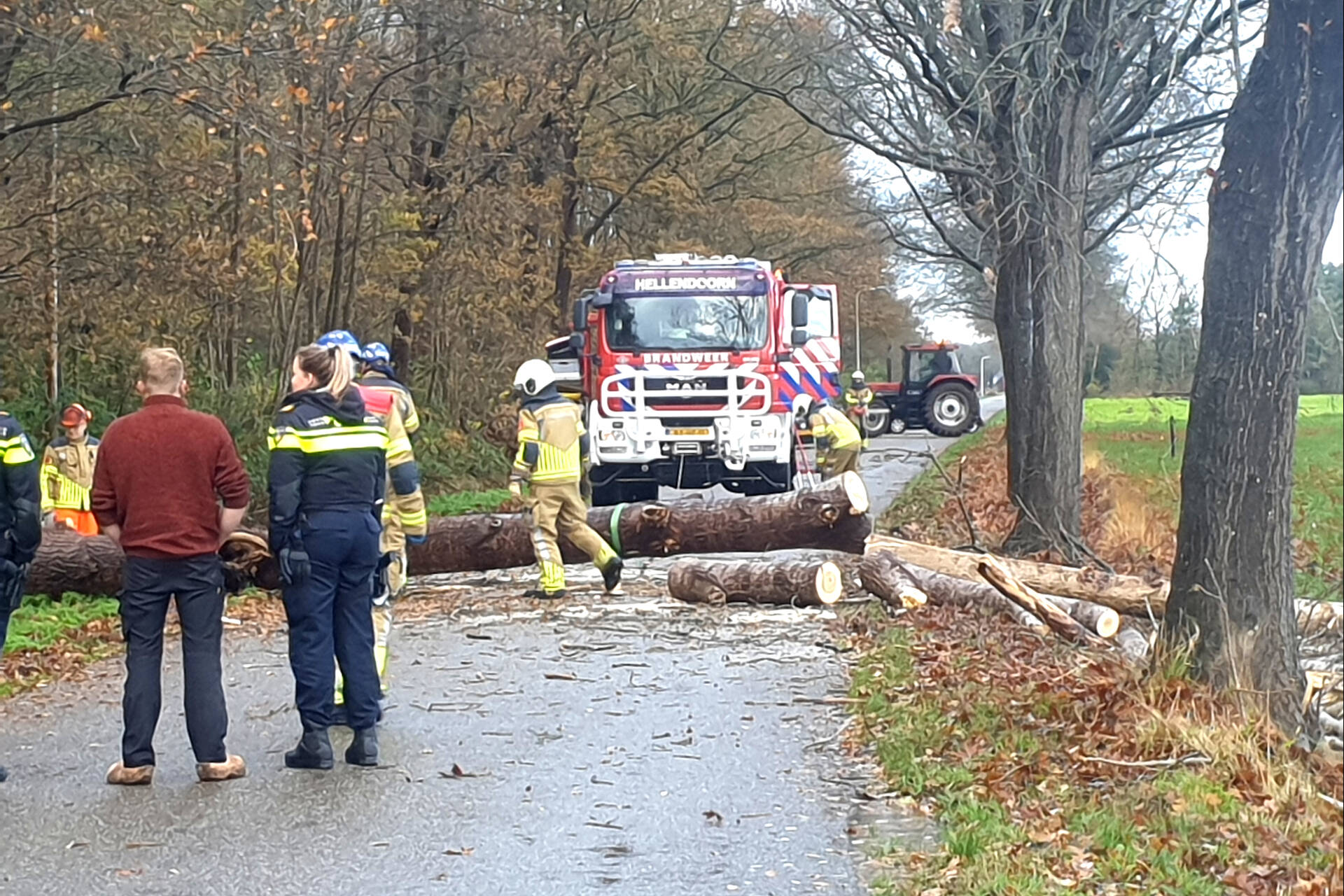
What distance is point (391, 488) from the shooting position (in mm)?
8719

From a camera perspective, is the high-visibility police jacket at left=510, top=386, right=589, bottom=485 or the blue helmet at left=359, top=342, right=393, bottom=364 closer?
the blue helmet at left=359, top=342, right=393, bottom=364

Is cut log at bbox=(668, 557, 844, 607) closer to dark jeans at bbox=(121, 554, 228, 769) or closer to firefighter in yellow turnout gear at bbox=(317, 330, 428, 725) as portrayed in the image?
firefighter in yellow turnout gear at bbox=(317, 330, 428, 725)

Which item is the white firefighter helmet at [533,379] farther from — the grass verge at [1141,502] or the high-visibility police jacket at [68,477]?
the high-visibility police jacket at [68,477]

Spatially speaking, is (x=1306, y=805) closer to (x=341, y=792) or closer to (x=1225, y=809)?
(x=1225, y=809)

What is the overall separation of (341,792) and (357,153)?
13.8 m

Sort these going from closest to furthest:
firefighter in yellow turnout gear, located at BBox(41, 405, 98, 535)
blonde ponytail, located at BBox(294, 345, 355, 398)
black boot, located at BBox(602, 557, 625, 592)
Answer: blonde ponytail, located at BBox(294, 345, 355, 398) → black boot, located at BBox(602, 557, 625, 592) → firefighter in yellow turnout gear, located at BBox(41, 405, 98, 535)

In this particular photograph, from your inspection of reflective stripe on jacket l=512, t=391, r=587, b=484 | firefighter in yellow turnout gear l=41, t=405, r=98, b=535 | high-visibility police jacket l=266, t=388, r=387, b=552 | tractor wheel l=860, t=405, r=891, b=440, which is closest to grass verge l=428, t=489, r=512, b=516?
firefighter in yellow turnout gear l=41, t=405, r=98, b=535

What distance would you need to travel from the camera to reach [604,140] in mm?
27828

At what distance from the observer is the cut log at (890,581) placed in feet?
36.2

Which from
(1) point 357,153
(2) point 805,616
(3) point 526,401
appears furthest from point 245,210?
(2) point 805,616

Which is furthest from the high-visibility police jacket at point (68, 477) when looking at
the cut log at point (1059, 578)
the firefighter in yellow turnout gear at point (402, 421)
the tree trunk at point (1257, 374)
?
the tree trunk at point (1257, 374)

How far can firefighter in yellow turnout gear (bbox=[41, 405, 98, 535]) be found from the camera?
1461 cm

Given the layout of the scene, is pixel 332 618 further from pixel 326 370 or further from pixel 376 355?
pixel 376 355

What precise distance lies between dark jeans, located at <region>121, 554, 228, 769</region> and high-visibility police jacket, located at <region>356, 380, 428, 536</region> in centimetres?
163
